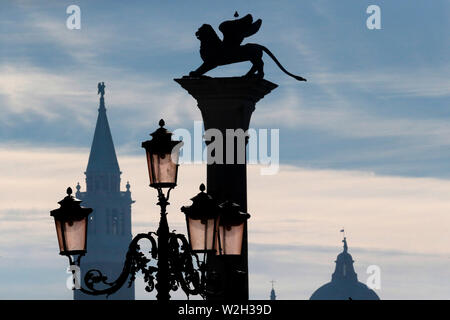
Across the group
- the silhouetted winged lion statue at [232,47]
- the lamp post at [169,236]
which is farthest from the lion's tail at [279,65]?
the lamp post at [169,236]

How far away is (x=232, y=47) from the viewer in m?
24.4

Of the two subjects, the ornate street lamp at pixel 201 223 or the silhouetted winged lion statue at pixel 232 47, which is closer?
the ornate street lamp at pixel 201 223

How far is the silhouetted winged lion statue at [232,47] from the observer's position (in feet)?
79.0

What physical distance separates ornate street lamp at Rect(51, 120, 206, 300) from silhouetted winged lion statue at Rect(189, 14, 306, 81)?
6.95 metres

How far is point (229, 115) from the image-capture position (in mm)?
23406

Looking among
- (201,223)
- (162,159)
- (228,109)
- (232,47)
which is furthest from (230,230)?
(232,47)

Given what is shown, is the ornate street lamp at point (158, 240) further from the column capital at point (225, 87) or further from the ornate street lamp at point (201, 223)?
the column capital at point (225, 87)

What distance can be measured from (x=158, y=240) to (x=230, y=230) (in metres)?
0.82

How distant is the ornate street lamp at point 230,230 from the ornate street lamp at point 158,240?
0.35 meters

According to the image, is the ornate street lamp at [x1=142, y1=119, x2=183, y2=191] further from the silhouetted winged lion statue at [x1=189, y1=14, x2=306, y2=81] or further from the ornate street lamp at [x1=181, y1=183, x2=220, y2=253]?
the silhouetted winged lion statue at [x1=189, y1=14, x2=306, y2=81]
